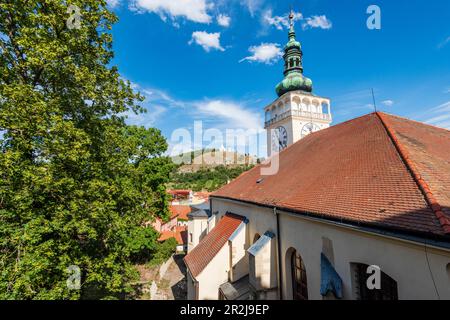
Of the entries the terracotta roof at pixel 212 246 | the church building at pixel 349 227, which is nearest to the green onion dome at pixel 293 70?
the church building at pixel 349 227

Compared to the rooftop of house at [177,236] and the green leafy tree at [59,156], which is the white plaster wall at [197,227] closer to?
the rooftop of house at [177,236]

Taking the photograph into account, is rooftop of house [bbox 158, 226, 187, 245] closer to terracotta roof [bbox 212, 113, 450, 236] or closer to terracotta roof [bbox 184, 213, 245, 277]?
terracotta roof [bbox 184, 213, 245, 277]

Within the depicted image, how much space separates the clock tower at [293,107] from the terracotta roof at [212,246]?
413 inches

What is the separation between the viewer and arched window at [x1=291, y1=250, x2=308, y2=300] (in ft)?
25.6

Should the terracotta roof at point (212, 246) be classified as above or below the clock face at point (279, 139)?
below

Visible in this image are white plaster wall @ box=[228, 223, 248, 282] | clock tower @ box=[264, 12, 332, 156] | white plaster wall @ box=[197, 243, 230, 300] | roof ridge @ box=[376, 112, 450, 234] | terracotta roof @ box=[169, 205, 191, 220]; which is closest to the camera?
roof ridge @ box=[376, 112, 450, 234]

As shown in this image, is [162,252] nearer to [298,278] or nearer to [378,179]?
[298,278]

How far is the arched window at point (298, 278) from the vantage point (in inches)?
307

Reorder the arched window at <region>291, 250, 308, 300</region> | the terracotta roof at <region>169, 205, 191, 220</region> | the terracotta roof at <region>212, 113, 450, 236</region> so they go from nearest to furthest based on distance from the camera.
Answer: the terracotta roof at <region>212, 113, 450, 236</region> → the arched window at <region>291, 250, 308, 300</region> → the terracotta roof at <region>169, 205, 191, 220</region>

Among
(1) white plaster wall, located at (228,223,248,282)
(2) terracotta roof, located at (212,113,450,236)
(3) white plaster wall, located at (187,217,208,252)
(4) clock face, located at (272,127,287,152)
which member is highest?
(4) clock face, located at (272,127,287,152)

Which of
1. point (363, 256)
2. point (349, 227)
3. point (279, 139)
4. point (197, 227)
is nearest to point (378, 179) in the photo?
point (349, 227)

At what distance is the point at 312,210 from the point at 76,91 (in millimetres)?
8707

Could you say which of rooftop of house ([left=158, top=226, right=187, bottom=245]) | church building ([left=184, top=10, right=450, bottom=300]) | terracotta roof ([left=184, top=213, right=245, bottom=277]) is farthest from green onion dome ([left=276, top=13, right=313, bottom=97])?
rooftop of house ([left=158, top=226, right=187, bottom=245])

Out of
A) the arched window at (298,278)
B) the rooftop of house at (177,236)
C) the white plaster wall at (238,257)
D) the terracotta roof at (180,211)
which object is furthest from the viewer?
the terracotta roof at (180,211)
